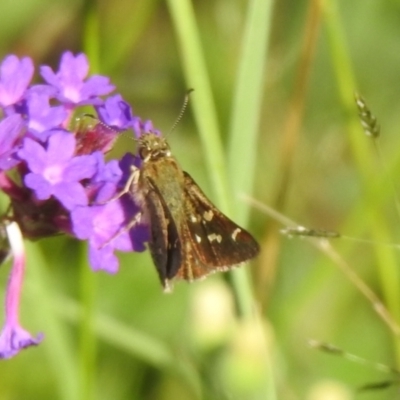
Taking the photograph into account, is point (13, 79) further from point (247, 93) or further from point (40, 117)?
point (247, 93)

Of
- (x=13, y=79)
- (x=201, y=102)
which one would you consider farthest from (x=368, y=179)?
(x=13, y=79)

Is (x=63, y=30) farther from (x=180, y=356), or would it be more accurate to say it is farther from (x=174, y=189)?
(x=174, y=189)

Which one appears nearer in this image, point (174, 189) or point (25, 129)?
point (25, 129)

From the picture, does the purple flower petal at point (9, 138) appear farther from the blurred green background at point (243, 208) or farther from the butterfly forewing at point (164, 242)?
the blurred green background at point (243, 208)

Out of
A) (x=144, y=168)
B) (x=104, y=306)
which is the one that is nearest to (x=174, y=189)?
(x=144, y=168)

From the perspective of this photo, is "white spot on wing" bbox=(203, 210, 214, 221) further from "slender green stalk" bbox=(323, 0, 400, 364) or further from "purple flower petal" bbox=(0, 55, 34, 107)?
"slender green stalk" bbox=(323, 0, 400, 364)

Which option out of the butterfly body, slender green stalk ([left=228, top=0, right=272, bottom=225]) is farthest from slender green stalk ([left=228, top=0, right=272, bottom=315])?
the butterfly body
